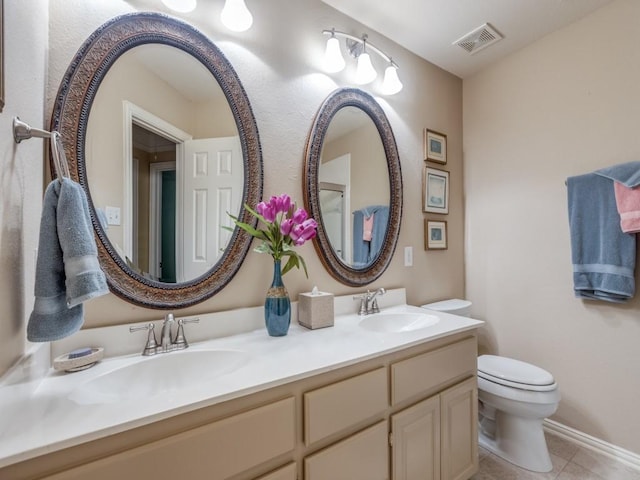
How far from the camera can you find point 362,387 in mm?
1006

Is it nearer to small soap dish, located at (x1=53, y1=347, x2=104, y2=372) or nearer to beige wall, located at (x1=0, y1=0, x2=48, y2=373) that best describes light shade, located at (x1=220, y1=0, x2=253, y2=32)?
beige wall, located at (x1=0, y1=0, x2=48, y2=373)

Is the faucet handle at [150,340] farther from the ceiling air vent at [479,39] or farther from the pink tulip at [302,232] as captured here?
the ceiling air vent at [479,39]

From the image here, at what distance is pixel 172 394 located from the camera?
28.7 inches

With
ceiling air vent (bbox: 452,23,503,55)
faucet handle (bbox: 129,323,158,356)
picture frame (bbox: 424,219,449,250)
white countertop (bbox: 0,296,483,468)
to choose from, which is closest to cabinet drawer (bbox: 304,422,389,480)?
white countertop (bbox: 0,296,483,468)

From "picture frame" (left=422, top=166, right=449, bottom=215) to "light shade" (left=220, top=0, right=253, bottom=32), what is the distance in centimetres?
140

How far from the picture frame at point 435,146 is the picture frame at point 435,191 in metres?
0.08

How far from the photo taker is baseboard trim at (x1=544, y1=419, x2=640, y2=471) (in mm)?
1525

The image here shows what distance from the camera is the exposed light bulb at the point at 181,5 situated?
112cm

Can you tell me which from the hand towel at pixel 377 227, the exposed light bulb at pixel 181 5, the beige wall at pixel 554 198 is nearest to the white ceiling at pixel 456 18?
the beige wall at pixel 554 198

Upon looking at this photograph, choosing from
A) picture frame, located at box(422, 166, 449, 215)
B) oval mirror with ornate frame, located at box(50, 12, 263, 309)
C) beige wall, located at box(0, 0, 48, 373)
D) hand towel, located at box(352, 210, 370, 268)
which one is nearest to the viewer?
beige wall, located at box(0, 0, 48, 373)

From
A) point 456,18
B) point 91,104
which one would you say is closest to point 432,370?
point 91,104

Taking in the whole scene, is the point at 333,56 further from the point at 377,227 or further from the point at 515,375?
the point at 515,375

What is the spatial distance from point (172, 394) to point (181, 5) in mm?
1391

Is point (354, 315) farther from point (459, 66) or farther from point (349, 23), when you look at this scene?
point (459, 66)
